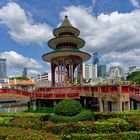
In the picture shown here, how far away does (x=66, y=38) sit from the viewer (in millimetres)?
44688

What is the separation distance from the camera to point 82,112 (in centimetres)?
1578

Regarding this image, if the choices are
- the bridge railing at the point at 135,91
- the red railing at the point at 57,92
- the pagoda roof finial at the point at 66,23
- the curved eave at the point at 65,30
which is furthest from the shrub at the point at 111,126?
the pagoda roof finial at the point at 66,23

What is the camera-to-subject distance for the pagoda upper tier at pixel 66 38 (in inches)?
1777

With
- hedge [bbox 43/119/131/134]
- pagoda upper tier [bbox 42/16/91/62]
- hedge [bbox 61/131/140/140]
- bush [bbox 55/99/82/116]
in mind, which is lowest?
hedge [bbox 61/131/140/140]

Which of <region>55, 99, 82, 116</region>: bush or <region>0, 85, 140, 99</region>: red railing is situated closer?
<region>55, 99, 82, 116</region>: bush

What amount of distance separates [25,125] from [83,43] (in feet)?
114

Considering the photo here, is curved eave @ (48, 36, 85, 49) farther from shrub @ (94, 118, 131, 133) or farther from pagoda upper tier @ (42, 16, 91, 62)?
shrub @ (94, 118, 131, 133)

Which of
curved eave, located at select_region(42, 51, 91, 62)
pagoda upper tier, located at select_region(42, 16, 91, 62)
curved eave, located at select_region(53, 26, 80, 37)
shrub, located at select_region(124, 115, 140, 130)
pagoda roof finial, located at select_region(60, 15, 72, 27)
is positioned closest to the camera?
shrub, located at select_region(124, 115, 140, 130)

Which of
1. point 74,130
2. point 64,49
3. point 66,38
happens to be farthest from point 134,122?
point 66,38

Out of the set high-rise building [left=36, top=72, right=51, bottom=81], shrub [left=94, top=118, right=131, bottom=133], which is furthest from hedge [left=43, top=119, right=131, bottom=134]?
high-rise building [left=36, top=72, right=51, bottom=81]

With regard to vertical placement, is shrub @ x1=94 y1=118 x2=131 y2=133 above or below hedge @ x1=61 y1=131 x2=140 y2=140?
above

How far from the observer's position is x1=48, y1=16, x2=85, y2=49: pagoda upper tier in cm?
4512

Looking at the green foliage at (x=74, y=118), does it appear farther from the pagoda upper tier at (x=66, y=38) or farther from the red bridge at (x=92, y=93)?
the pagoda upper tier at (x=66, y=38)

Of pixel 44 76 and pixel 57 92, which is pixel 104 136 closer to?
pixel 57 92
